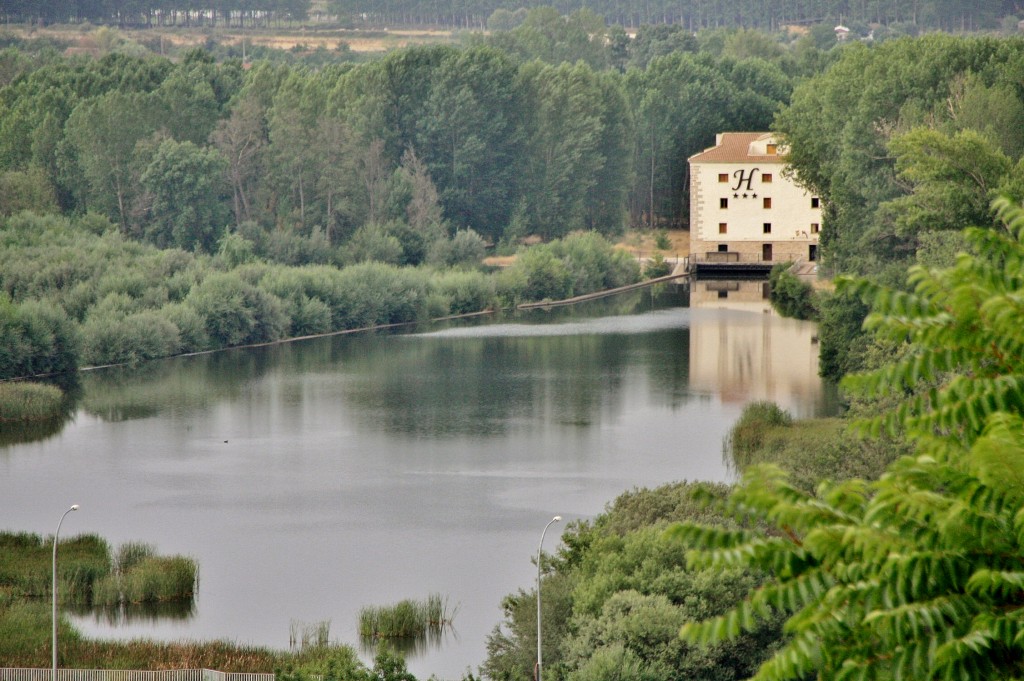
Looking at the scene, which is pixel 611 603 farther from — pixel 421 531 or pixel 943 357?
pixel 943 357

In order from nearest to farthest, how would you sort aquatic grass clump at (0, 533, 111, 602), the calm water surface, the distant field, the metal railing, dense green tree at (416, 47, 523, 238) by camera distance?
the metal railing, aquatic grass clump at (0, 533, 111, 602), the calm water surface, dense green tree at (416, 47, 523, 238), the distant field

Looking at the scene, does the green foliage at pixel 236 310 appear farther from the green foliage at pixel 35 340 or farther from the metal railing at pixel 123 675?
the metal railing at pixel 123 675

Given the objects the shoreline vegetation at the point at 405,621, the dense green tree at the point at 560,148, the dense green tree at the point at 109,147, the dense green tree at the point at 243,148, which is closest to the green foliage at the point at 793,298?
the dense green tree at the point at 560,148

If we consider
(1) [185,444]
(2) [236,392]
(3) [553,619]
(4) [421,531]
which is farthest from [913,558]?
(2) [236,392]

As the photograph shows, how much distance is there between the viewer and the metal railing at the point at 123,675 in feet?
54.4

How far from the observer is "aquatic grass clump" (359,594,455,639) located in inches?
763

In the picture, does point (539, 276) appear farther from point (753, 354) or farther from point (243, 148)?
point (753, 354)

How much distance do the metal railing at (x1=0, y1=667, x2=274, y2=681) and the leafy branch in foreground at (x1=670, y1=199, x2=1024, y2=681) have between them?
36.4 ft

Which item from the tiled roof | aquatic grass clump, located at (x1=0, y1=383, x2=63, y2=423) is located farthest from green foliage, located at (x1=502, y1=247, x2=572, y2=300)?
aquatic grass clump, located at (x1=0, y1=383, x2=63, y2=423)

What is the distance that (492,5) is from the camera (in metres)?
130

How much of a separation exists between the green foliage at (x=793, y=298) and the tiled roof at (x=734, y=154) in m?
11.5

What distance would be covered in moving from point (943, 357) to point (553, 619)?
1142cm

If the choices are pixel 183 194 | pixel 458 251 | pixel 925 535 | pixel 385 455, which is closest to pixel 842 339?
pixel 385 455

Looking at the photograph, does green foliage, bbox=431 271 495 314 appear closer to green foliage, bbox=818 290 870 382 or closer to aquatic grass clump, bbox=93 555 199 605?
green foliage, bbox=818 290 870 382
